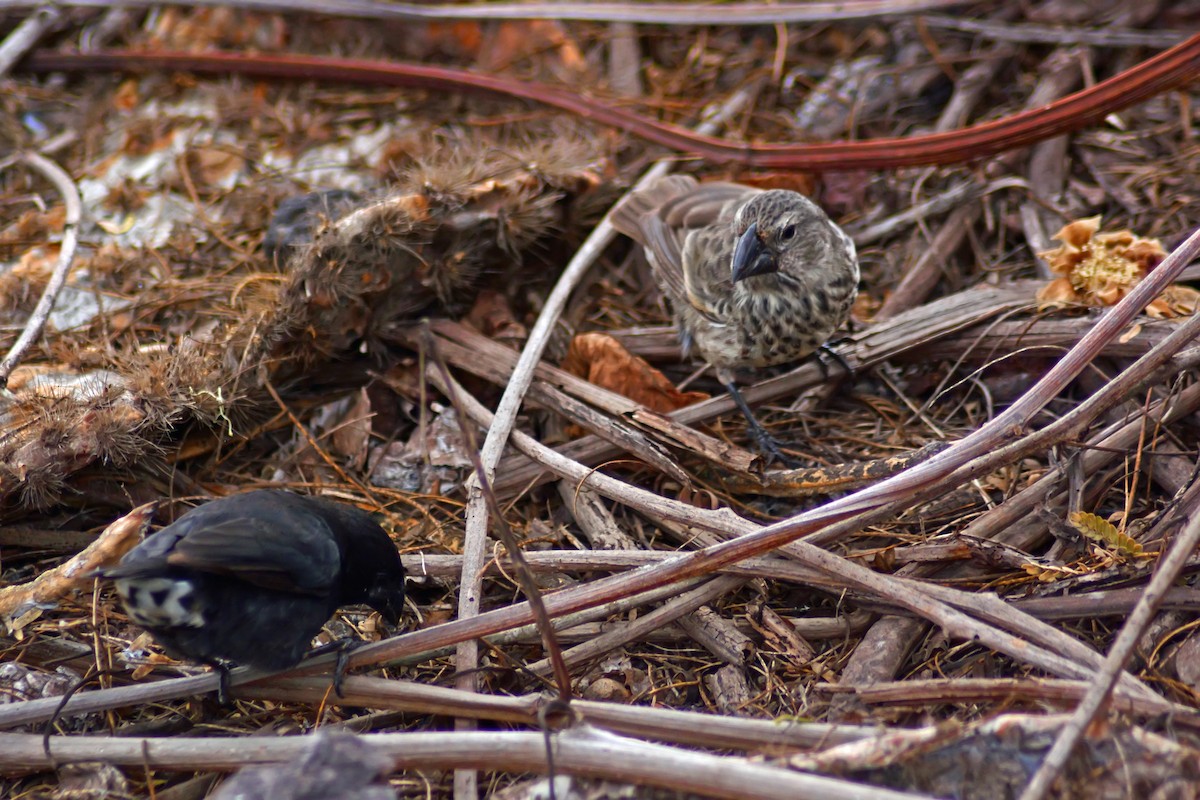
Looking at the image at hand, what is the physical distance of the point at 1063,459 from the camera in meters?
3.13

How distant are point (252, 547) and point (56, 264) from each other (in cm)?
239

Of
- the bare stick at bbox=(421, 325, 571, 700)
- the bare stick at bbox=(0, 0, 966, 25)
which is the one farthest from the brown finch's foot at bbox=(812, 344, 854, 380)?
the bare stick at bbox=(0, 0, 966, 25)

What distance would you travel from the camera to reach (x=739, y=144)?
446 cm

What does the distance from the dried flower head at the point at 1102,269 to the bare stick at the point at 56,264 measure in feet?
12.1

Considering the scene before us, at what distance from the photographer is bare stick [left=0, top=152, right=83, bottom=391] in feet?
11.9

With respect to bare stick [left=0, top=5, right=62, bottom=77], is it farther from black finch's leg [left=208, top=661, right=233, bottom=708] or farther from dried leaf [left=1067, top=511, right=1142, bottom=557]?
dried leaf [left=1067, top=511, right=1142, bottom=557]

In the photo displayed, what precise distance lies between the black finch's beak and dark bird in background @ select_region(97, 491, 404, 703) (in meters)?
1.59

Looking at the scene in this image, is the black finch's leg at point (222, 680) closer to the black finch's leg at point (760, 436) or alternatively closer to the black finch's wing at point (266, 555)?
the black finch's wing at point (266, 555)

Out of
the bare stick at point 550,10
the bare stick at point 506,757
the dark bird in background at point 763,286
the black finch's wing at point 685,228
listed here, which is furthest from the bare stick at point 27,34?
the bare stick at point 506,757

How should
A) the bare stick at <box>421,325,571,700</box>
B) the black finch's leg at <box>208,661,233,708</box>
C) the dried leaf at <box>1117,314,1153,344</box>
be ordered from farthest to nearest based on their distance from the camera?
the dried leaf at <box>1117,314,1153,344</box>
the black finch's leg at <box>208,661,233,708</box>
the bare stick at <box>421,325,571,700</box>

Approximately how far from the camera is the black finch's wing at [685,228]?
3.91 m

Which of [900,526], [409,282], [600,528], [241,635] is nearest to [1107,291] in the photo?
[900,526]

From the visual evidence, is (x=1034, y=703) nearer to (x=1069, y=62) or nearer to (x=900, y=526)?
(x=900, y=526)

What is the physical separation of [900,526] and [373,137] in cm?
324
